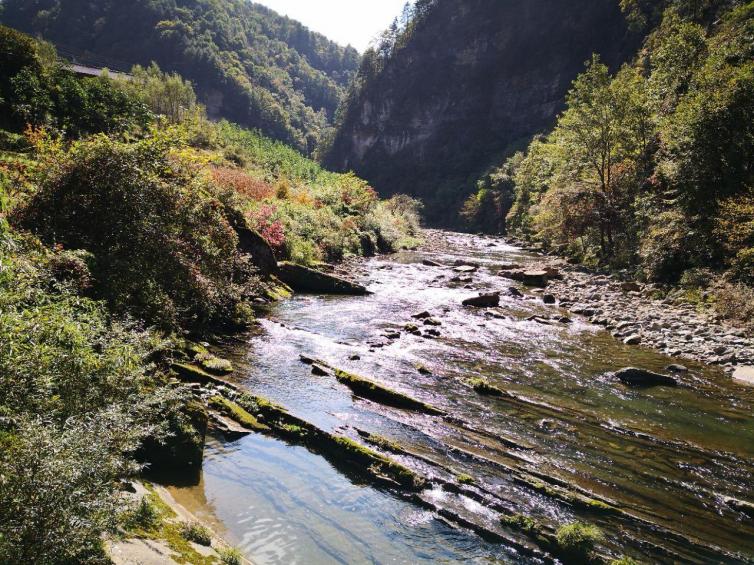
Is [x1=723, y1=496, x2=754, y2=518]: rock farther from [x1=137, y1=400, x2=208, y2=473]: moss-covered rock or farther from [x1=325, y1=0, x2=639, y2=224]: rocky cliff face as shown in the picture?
[x1=325, y1=0, x2=639, y2=224]: rocky cliff face

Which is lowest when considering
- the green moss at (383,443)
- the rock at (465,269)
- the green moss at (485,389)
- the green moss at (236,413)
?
the green moss at (236,413)

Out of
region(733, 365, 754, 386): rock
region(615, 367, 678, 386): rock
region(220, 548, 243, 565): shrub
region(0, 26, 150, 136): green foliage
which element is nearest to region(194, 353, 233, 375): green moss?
region(220, 548, 243, 565): shrub

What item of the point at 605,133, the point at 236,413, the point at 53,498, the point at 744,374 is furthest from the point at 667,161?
the point at 53,498

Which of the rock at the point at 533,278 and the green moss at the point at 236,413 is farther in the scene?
the rock at the point at 533,278

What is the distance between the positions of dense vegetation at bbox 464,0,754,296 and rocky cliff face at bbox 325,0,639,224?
7439 cm

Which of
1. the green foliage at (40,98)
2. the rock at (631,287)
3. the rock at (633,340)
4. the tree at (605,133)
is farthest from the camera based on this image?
the tree at (605,133)

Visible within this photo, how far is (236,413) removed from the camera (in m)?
9.95

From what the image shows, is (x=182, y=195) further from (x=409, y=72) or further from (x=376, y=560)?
(x=409, y=72)

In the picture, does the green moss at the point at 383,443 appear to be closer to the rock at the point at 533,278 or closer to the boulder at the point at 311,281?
the boulder at the point at 311,281

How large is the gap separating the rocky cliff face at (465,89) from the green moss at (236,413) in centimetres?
10650

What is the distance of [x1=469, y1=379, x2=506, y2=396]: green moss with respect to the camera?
12375 mm

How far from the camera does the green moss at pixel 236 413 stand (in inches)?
383

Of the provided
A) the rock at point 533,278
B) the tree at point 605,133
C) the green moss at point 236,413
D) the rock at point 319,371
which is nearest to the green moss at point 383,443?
the green moss at point 236,413

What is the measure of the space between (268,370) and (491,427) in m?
6.33
